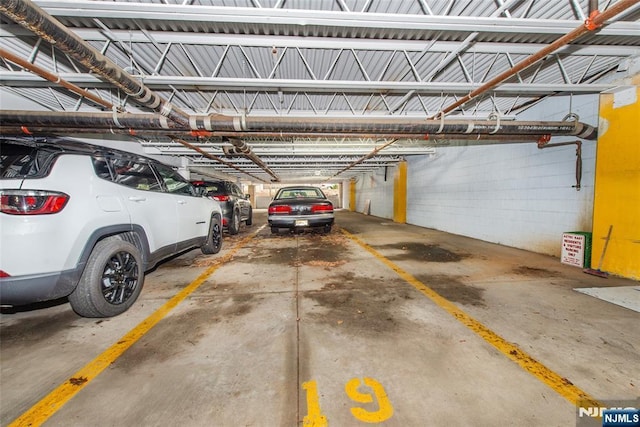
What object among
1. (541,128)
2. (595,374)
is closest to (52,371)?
(595,374)

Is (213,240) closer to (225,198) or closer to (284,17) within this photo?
(225,198)

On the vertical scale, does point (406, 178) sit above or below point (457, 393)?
above

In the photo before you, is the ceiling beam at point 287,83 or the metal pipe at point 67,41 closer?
the metal pipe at point 67,41

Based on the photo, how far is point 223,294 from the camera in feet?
9.73

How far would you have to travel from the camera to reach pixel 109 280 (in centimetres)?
237

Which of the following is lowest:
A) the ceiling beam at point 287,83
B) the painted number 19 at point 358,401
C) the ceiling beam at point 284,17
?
the painted number 19 at point 358,401

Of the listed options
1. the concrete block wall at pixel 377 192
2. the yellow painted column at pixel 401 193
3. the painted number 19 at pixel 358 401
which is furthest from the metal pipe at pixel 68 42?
the concrete block wall at pixel 377 192

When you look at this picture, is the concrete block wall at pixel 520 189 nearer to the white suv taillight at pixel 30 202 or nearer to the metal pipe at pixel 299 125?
the metal pipe at pixel 299 125

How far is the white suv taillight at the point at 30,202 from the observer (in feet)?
5.56

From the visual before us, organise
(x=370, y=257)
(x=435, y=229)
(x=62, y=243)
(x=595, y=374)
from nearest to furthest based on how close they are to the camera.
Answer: (x=595, y=374) → (x=62, y=243) → (x=370, y=257) → (x=435, y=229)

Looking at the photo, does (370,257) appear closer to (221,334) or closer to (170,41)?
(221,334)

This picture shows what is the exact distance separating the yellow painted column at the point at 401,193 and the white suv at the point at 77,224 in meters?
10.9

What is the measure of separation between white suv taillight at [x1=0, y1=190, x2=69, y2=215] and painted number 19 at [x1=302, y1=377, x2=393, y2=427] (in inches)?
90.5

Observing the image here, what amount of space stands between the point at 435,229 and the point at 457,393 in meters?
8.54
